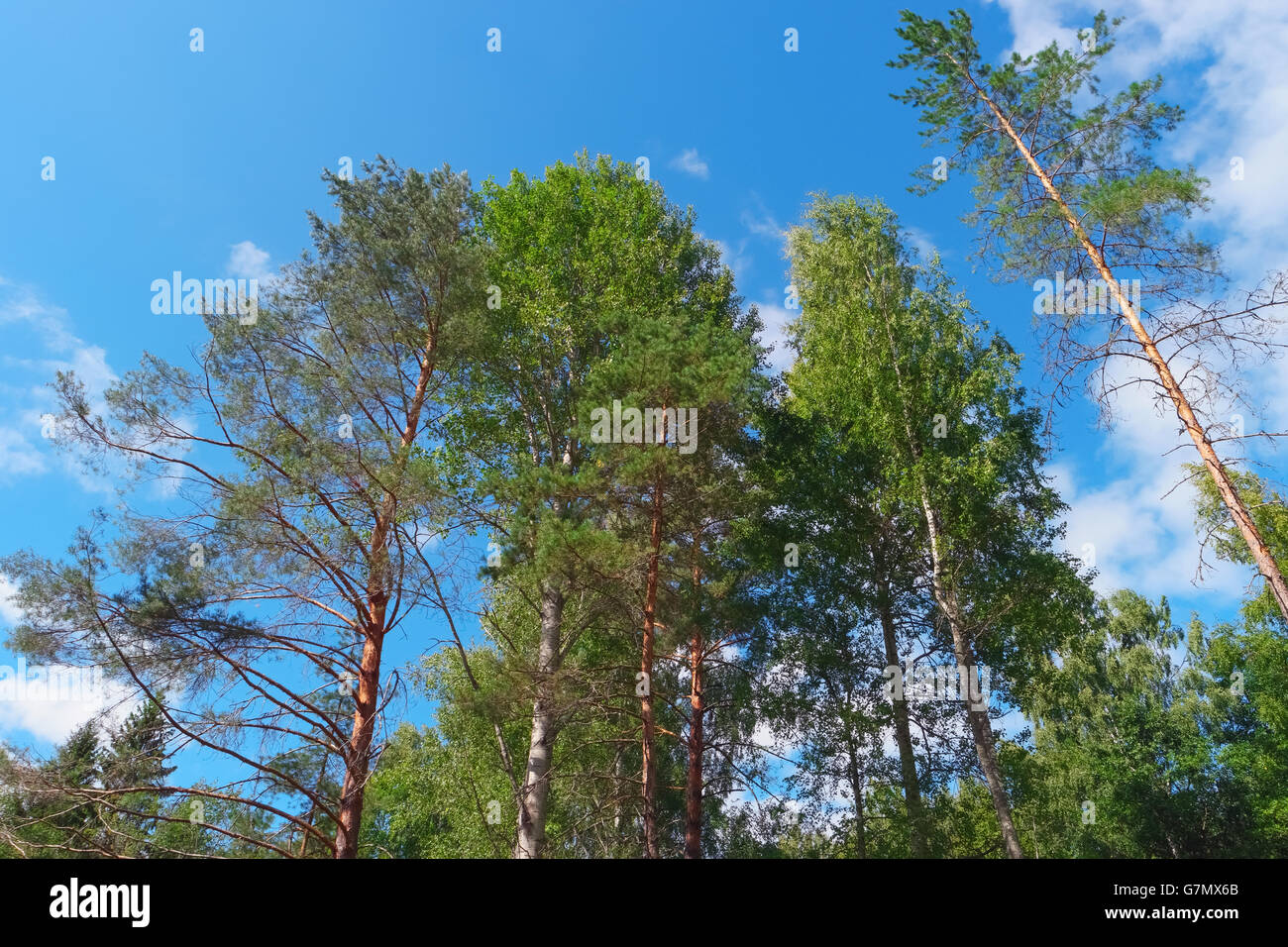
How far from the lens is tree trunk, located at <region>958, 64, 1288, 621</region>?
735cm

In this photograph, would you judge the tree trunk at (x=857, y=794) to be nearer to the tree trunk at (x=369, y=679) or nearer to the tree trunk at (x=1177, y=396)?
the tree trunk at (x=1177, y=396)

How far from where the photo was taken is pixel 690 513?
11.0 m

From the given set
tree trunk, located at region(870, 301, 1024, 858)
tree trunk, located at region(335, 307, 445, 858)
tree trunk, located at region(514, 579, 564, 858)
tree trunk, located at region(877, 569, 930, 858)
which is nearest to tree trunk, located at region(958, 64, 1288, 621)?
tree trunk, located at region(870, 301, 1024, 858)

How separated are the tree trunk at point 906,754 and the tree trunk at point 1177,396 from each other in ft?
19.9

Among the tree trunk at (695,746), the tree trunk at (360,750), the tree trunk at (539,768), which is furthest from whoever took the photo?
the tree trunk at (695,746)

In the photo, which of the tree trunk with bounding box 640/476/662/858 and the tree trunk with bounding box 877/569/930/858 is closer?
the tree trunk with bounding box 640/476/662/858

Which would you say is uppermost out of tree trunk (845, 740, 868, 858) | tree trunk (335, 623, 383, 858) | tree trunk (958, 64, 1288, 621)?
tree trunk (958, 64, 1288, 621)

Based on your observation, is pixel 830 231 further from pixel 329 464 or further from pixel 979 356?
pixel 329 464

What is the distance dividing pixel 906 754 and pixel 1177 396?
7.51m

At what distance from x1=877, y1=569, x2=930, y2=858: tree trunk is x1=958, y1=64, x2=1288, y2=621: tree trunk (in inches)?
238

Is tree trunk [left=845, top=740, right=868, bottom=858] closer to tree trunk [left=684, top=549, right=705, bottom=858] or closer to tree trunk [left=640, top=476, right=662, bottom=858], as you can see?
tree trunk [left=684, top=549, right=705, bottom=858]

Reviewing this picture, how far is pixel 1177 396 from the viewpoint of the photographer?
8375mm

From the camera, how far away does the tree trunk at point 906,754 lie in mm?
11359

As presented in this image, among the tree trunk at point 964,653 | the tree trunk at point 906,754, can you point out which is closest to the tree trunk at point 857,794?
the tree trunk at point 906,754
